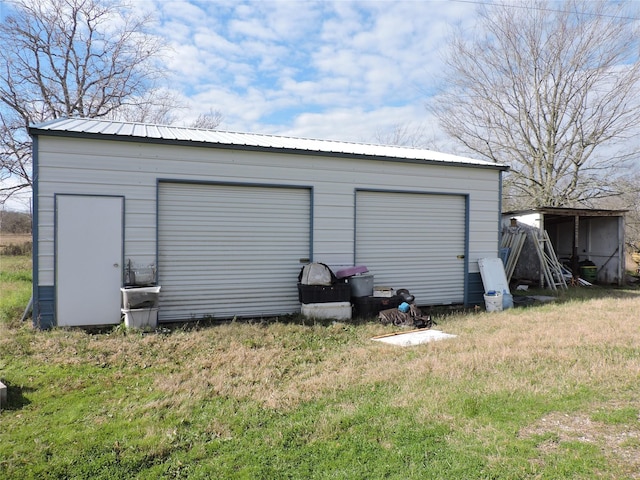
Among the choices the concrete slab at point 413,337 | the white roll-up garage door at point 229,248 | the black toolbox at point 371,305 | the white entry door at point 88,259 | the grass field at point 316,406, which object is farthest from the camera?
the black toolbox at point 371,305

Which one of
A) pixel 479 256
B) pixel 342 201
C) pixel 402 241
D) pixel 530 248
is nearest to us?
pixel 342 201

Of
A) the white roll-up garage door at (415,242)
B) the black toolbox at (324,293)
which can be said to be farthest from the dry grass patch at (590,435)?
the white roll-up garage door at (415,242)

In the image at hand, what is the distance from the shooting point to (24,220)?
18.3 meters

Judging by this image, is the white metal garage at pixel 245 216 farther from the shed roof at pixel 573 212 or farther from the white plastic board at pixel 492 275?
the shed roof at pixel 573 212

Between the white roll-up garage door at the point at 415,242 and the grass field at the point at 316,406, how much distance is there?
2565 mm

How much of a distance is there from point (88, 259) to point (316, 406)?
15.1 ft

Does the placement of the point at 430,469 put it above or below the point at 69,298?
below

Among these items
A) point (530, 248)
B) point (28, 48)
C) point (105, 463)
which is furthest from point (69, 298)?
point (28, 48)

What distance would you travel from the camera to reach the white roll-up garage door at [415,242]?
335 inches

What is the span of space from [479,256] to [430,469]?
23.5 feet

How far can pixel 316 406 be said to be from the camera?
3.74 metres

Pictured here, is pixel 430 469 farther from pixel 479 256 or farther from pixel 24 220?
pixel 24 220

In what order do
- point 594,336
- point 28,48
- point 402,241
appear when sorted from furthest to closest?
point 28,48 → point 402,241 → point 594,336

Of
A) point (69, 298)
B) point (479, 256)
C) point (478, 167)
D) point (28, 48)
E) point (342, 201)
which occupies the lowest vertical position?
point (69, 298)
